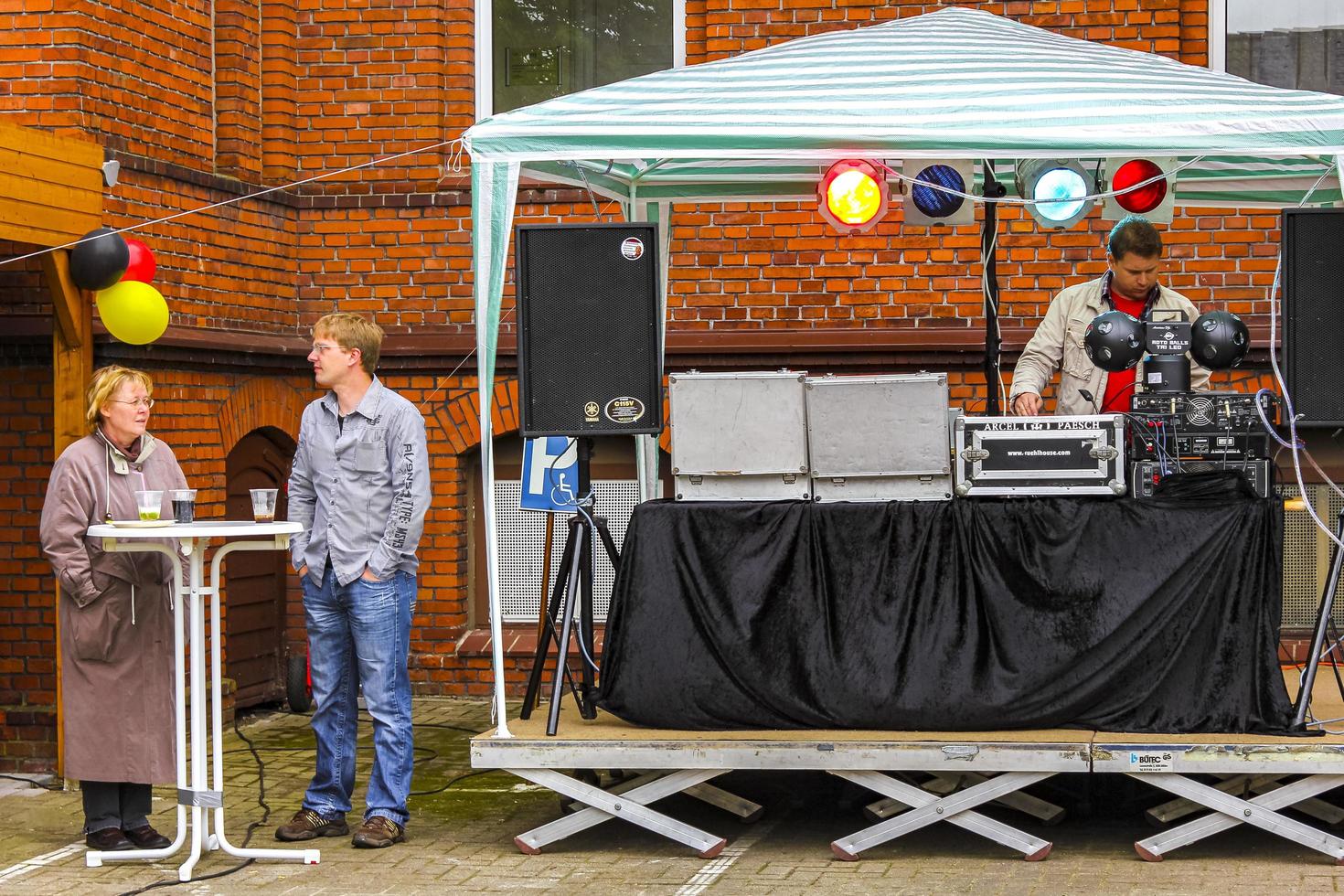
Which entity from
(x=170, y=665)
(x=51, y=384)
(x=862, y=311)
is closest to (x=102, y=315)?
(x=51, y=384)

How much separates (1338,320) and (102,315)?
15.8ft

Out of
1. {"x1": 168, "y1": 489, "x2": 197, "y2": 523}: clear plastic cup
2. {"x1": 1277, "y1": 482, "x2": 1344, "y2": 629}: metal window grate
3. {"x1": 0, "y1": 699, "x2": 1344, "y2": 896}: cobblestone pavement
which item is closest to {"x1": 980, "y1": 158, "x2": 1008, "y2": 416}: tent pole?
{"x1": 0, "y1": 699, "x2": 1344, "y2": 896}: cobblestone pavement

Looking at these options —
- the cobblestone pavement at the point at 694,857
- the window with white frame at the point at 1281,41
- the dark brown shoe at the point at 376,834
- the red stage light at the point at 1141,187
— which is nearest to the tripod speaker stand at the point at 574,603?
the cobblestone pavement at the point at 694,857

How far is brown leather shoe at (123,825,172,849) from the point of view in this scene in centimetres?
606

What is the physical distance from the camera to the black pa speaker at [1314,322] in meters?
5.96

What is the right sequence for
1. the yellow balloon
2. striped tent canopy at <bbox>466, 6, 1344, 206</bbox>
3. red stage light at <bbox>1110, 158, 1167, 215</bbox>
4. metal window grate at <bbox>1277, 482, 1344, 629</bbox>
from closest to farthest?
striped tent canopy at <bbox>466, 6, 1344, 206</bbox> < the yellow balloon < red stage light at <bbox>1110, 158, 1167, 215</bbox> < metal window grate at <bbox>1277, 482, 1344, 629</bbox>

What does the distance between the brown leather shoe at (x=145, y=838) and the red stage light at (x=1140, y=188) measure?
179 inches

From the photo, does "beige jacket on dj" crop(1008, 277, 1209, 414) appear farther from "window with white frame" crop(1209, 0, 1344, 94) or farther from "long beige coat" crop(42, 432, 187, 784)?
"long beige coat" crop(42, 432, 187, 784)

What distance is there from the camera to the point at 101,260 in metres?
6.89

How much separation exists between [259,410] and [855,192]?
3810 mm

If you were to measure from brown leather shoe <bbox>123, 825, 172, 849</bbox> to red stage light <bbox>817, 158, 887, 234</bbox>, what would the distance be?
3.43 metres

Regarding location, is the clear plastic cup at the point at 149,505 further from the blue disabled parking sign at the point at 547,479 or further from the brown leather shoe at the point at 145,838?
the blue disabled parking sign at the point at 547,479

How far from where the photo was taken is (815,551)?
20.1 ft

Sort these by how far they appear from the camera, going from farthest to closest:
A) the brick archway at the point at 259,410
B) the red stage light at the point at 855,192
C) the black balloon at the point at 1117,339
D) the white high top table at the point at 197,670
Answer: the brick archway at the point at 259,410 < the red stage light at the point at 855,192 < the black balloon at the point at 1117,339 < the white high top table at the point at 197,670
